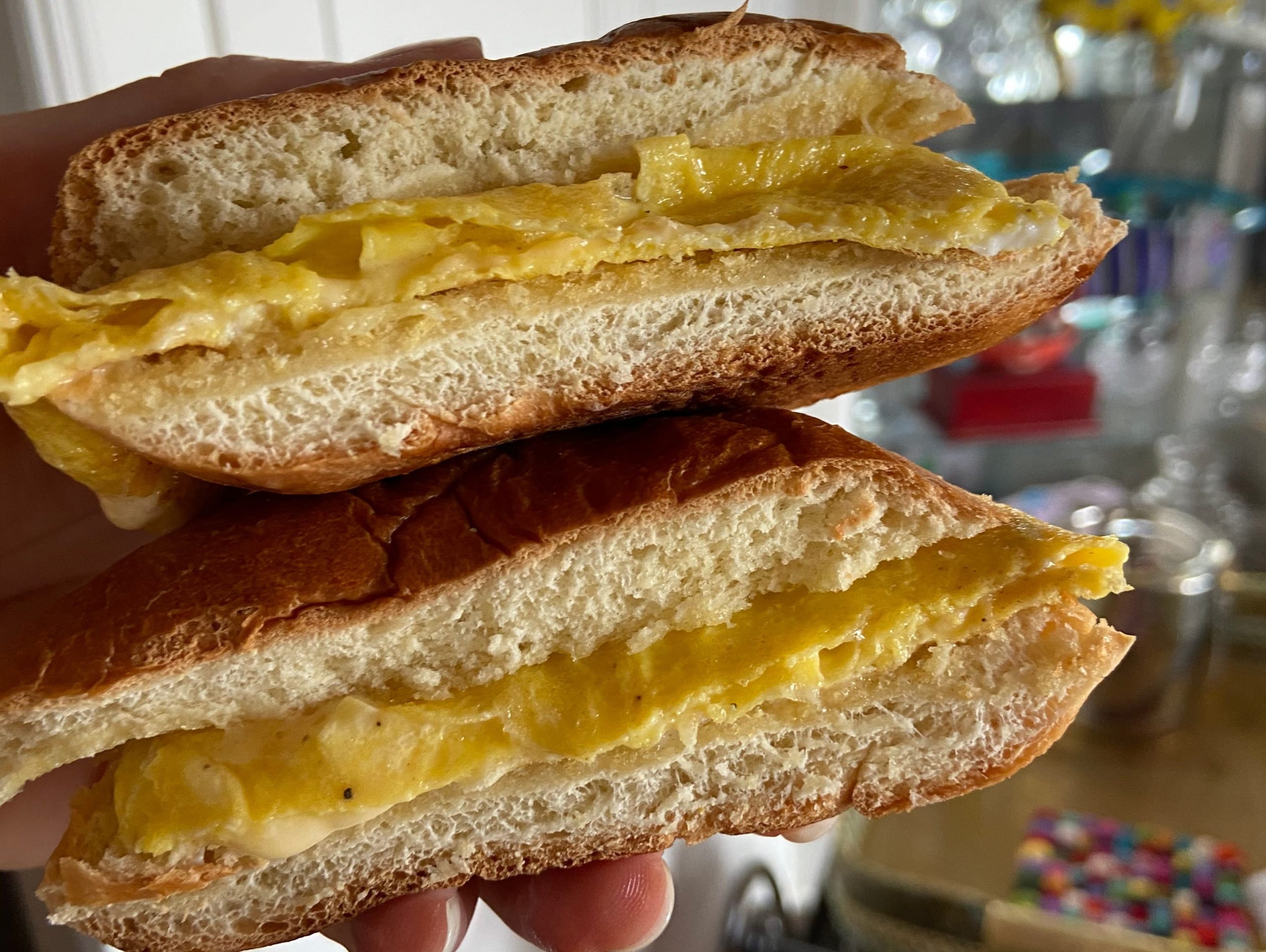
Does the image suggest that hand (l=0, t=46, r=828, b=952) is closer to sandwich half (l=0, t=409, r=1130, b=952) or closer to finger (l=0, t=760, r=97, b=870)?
finger (l=0, t=760, r=97, b=870)

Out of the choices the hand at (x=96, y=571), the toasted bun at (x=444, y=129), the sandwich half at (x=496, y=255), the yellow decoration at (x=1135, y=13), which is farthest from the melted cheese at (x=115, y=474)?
the yellow decoration at (x=1135, y=13)

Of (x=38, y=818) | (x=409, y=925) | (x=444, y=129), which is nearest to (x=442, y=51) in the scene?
(x=444, y=129)

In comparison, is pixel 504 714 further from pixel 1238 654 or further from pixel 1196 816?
pixel 1238 654

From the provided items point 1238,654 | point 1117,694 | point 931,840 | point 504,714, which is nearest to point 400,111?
point 504,714

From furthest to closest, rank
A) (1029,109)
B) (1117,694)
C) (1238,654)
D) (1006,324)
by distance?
(1029,109) → (1238,654) → (1117,694) → (1006,324)

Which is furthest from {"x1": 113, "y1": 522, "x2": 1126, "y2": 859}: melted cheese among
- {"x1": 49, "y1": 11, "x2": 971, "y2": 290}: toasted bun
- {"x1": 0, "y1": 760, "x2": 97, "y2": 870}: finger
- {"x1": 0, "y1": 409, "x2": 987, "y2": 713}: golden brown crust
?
{"x1": 0, "y1": 760, "x2": 97, "y2": 870}: finger

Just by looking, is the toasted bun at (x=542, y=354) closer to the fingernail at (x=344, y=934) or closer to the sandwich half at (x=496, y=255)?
the sandwich half at (x=496, y=255)

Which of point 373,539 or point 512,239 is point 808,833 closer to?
point 373,539
